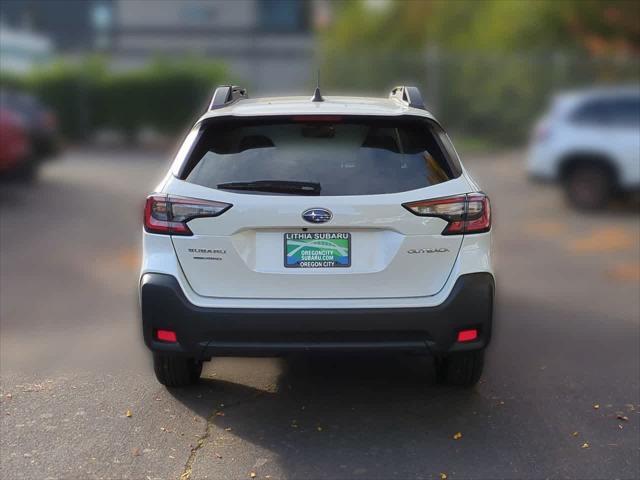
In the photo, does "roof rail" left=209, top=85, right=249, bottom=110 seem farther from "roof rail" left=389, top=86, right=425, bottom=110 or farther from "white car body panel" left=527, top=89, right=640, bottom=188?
"white car body panel" left=527, top=89, right=640, bottom=188

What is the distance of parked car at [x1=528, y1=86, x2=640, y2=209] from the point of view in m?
13.9

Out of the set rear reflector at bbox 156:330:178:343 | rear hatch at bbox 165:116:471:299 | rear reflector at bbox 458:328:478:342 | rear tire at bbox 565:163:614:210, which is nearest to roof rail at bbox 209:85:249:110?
rear hatch at bbox 165:116:471:299

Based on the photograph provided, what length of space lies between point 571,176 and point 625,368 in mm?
8439

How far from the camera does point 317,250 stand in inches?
189

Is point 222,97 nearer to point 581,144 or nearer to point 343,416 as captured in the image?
point 343,416

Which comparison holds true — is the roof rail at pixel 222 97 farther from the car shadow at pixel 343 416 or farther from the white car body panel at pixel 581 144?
the white car body panel at pixel 581 144

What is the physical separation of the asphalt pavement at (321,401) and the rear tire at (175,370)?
8cm

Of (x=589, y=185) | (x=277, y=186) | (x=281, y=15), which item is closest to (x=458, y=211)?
(x=277, y=186)

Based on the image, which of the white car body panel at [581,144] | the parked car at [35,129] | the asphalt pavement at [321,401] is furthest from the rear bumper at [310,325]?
the parked car at [35,129]

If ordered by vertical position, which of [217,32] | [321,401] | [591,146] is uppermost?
[321,401]

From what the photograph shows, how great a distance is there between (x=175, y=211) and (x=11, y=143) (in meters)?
10.6

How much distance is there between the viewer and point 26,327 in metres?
7.24

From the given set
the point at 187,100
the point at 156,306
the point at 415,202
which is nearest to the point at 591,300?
the point at 415,202

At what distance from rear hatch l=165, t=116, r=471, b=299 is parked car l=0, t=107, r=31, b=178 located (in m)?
10.3
